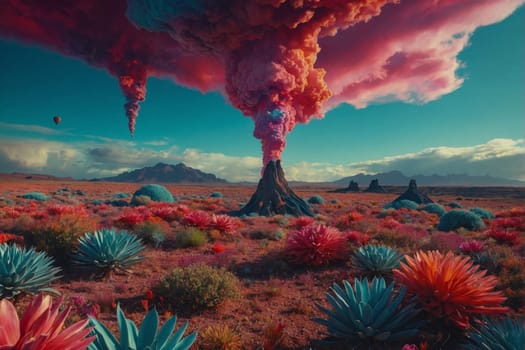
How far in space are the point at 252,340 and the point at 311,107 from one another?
50.2 metres

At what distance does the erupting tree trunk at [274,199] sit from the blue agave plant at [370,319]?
466 inches

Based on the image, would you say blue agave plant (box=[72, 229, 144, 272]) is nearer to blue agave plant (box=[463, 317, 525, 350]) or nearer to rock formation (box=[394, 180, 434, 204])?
blue agave plant (box=[463, 317, 525, 350])

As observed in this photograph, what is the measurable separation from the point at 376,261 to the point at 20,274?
5.52 m

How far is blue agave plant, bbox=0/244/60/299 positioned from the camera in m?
3.82

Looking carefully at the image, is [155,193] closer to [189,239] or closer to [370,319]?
[189,239]

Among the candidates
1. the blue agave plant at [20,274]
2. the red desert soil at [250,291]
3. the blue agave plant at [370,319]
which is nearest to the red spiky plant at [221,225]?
the red desert soil at [250,291]

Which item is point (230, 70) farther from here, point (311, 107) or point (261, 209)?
point (261, 209)

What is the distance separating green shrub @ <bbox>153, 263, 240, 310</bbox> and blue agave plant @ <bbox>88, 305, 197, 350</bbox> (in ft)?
6.53

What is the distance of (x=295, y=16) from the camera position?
35062 millimetres

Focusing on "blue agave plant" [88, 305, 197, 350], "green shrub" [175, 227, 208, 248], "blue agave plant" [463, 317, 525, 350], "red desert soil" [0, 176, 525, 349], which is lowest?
"red desert soil" [0, 176, 525, 349]

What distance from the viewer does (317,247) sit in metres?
5.89

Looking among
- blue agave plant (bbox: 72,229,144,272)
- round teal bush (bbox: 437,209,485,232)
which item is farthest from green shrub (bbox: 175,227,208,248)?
round teal bush (bbox: 437,209,485,232)

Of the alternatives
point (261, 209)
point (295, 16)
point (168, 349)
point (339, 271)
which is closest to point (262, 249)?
point (339, 271)

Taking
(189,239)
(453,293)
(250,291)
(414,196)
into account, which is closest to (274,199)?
(189,239)
